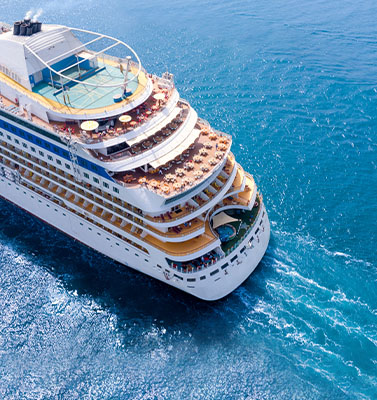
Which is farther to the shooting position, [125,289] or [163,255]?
[125,289]

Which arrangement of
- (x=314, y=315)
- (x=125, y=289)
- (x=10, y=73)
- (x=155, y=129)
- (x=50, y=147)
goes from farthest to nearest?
(x=125, y=289) < (x=10, y=73) < (x=50, y=147) < (x=314, y=315) < (x=155, y=129)

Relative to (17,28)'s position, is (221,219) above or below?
below

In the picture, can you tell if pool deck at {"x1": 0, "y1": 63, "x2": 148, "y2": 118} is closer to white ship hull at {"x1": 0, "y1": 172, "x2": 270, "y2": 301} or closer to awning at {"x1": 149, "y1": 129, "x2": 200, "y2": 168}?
awning at {"x1": 149, "y1": 129, "x2": 200, "y2": 168}

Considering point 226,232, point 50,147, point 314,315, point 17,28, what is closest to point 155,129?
point 50,147

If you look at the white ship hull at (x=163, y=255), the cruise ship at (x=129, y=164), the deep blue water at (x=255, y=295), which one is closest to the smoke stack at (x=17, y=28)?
the cruise ship at (x=129, y=164)

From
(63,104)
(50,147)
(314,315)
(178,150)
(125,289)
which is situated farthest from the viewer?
(125,289)

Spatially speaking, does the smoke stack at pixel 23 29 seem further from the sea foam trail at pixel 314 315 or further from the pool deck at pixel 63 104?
the sea foam trail at pixel 314 315

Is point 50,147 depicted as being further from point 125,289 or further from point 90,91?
point 125,289
